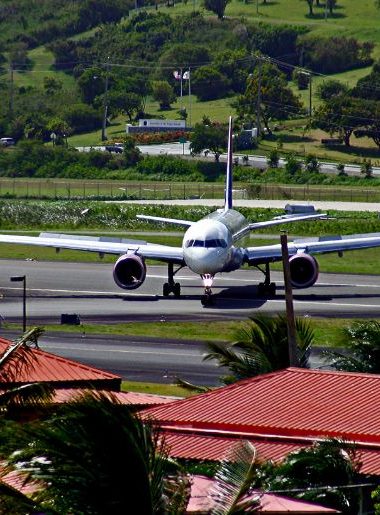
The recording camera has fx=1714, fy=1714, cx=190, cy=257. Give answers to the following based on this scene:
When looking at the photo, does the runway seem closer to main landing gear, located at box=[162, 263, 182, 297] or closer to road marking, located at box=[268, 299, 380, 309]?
road marking, located at box=[268, 299, 380, 309]

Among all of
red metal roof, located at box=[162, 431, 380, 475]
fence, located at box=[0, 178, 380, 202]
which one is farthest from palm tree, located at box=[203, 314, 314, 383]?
fence, located at box=[0, 178, 380, 202]

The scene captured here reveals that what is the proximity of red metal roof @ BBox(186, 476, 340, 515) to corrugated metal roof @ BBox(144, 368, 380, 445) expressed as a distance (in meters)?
6.89

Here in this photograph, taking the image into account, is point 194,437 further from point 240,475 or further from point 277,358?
point 240,475

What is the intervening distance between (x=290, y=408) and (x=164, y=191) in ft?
422

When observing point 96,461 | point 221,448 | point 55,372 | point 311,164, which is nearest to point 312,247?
point 55,372

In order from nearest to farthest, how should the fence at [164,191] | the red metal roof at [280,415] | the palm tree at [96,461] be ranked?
the palm tree at [96,461] < the red metal roof at [280,415] < the fence at [164,191]

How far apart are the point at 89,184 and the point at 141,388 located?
121 m

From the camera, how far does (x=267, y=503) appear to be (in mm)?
22062

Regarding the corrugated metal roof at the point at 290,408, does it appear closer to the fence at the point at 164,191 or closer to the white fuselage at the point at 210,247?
the white fuselage at the point at 210,247

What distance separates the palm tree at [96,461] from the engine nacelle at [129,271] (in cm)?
5782

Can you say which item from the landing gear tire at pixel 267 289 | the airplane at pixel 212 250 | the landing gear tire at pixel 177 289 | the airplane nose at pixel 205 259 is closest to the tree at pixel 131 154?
the airplane at pixel 212 250

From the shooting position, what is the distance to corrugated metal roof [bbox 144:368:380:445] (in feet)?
102

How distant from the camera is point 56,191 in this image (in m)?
164

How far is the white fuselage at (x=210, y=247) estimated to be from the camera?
73.3 meters
